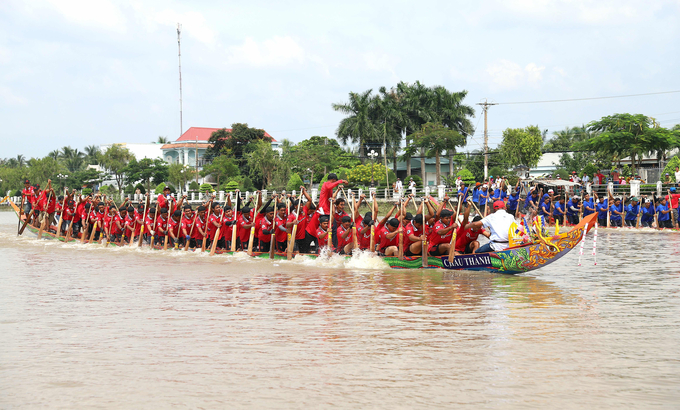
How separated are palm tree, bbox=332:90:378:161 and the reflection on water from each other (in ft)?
114

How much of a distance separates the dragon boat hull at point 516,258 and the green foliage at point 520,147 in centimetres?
3270

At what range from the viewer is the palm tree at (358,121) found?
43688mm

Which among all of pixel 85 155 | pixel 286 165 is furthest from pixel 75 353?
pixel 85 155

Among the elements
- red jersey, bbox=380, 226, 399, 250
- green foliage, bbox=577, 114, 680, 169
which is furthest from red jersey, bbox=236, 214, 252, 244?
green foliage, bbox=577, 114, 680, 169

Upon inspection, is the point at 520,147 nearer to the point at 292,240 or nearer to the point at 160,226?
the point at 160,226

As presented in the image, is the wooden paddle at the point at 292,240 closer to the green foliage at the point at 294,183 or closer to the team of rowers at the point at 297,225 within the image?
the team of rowers at the point at 297,225

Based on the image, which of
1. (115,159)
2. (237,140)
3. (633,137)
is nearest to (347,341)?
(633,137)

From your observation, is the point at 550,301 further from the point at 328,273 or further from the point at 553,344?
the point at 328,273

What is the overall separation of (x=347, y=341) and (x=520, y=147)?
3732 cm

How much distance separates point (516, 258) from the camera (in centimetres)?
864

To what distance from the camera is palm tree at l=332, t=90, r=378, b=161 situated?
143ft

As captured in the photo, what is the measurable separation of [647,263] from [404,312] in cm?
667

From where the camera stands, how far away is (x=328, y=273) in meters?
9.98

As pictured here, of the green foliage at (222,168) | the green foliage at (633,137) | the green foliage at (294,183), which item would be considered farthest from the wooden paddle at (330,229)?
the green foliage at (222,168)
